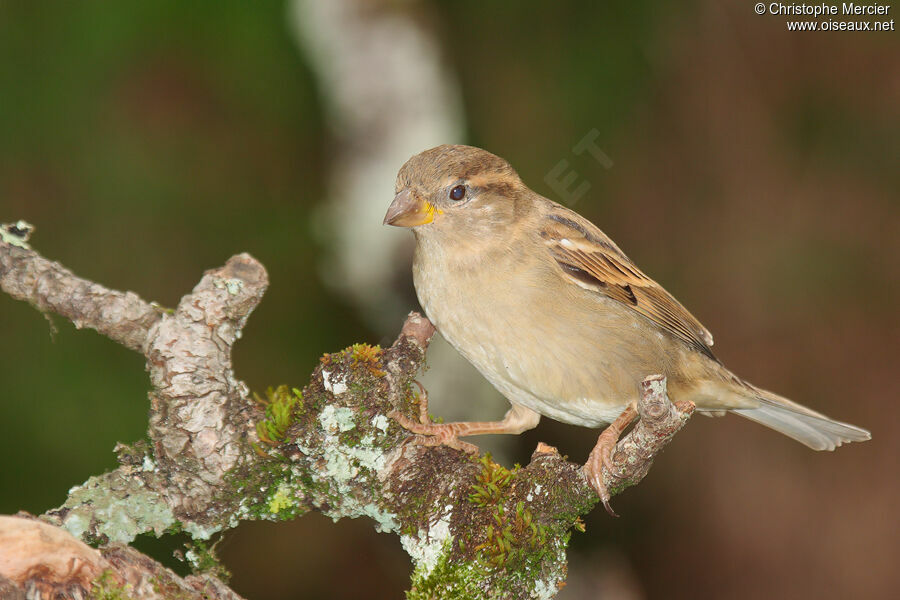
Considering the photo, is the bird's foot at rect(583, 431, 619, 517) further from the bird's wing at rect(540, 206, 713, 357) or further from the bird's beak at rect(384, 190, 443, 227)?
the bird's beak at rect(384, 190, 443, 227)

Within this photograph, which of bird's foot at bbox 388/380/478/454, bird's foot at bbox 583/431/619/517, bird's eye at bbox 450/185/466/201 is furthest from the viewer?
bird's eye at bbox 450/185/466/201

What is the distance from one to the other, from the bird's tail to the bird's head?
4.98 feet

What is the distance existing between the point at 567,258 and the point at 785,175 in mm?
2359

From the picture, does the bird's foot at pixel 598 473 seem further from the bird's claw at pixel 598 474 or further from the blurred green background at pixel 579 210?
the blurred green background at pixel 579 210

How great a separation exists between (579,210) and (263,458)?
308 cm

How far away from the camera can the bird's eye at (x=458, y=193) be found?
3795 millimetres

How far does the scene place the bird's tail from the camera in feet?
14.3

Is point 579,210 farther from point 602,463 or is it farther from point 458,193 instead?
point 602,463

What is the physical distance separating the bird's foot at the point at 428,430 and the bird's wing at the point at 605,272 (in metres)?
0.84

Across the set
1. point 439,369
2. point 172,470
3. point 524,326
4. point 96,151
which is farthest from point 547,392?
point 96,151

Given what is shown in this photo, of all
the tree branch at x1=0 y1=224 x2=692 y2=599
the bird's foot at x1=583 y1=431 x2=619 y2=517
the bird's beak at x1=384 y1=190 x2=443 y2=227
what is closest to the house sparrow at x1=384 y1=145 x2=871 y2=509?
the bird's beak at x1=384 y1=190 x2=443 y2=227

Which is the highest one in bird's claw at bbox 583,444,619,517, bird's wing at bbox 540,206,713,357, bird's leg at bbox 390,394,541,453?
bird's wing at bbox 540,206,713,357

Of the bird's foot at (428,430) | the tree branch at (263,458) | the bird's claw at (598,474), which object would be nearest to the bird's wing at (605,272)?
the bird's foot at (428,430)

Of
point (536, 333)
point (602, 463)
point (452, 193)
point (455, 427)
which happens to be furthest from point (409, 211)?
point (602, 463)
